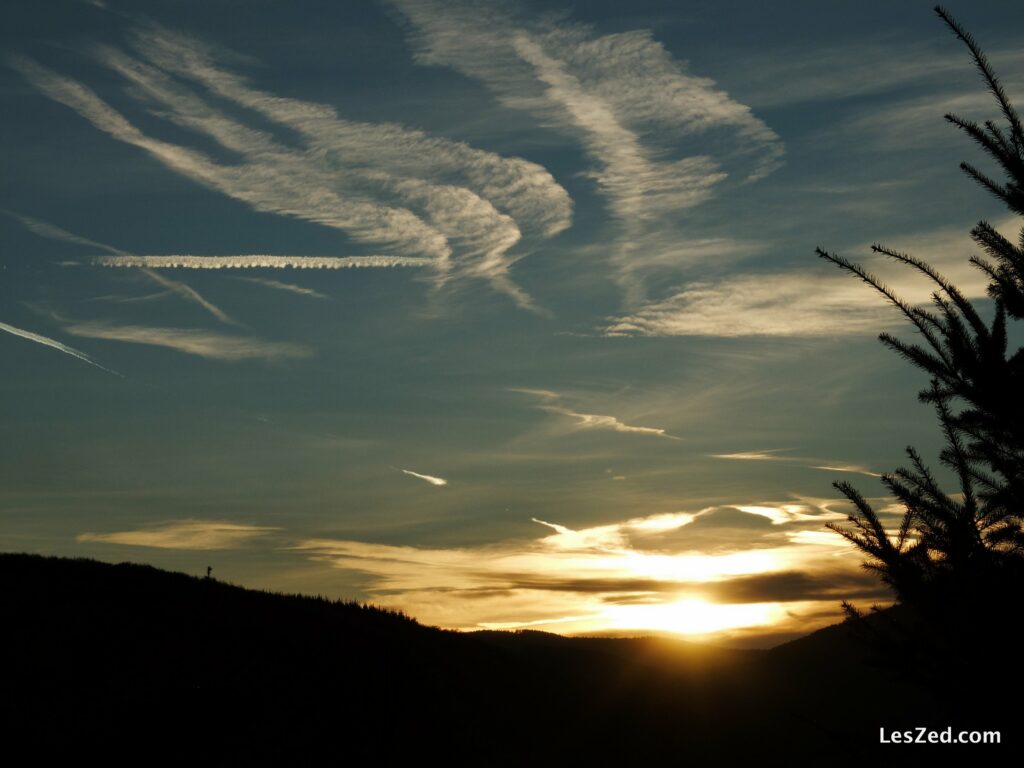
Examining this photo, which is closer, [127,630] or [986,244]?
[986,244]

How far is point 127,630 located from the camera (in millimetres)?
25688

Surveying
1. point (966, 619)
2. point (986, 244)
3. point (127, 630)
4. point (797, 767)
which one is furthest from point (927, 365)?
point (797, 767)

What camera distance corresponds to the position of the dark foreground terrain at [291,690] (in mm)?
21203

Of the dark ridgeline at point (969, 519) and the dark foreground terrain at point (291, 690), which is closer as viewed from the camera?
the dark ridgeline at point (969, 519)

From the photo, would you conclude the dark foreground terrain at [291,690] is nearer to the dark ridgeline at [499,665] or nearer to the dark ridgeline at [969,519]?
the dark ridgeline at [499,665]

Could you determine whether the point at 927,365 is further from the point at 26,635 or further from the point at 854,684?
the point at 854,684

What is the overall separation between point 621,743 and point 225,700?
1437cm

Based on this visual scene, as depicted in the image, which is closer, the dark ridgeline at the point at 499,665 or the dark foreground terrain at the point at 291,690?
the dark ridgeline at the point at 499,665

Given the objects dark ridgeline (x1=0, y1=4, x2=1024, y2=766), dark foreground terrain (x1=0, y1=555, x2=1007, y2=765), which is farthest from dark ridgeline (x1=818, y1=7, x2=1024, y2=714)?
dark foreground terrain (x1=0, y1=555, x2=1007, y2=765)

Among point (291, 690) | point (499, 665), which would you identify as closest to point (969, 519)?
point (291, 690)

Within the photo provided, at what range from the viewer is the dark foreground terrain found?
21.2 m

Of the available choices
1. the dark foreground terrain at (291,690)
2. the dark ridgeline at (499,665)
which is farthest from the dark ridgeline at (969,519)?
the dark foreground terrain at (291,690)

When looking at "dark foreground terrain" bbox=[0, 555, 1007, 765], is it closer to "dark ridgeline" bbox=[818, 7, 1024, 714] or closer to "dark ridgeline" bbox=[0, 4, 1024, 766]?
"dark ridgeline" bbox=[0, 4, 1024, 766]

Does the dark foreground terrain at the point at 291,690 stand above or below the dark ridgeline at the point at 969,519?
below
